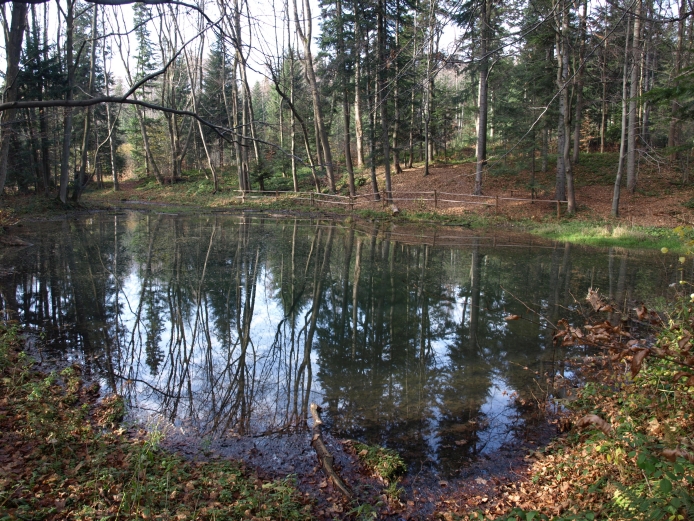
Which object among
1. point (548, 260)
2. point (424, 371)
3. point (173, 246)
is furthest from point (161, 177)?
point (424, 371)

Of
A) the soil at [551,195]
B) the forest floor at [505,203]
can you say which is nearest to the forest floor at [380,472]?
the forest floor at [505,203]

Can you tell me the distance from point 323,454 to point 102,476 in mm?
1838

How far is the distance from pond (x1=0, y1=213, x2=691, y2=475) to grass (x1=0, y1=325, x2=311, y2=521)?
2.47ft

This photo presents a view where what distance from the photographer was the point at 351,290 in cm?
1070

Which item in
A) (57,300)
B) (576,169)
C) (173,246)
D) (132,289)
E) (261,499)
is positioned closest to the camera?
(261,499)

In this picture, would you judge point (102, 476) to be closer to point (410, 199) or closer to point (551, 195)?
point (410, 199)

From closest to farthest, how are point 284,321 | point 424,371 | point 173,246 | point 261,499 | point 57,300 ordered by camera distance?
point 261,499 → point 424,371 → point 284,321 → point 57,300 → point 173,246

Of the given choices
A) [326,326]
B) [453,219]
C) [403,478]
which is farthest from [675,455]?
[453,219]

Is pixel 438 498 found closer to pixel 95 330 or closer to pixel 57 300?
pixel 95 330

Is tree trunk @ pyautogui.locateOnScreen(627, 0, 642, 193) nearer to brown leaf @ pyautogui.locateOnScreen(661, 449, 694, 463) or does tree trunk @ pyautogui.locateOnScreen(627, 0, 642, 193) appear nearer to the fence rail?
the fence rail

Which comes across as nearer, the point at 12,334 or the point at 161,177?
the point at 12,334

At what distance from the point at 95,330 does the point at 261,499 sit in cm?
543

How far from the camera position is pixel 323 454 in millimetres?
4301

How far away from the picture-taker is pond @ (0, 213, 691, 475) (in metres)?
5.27
